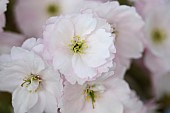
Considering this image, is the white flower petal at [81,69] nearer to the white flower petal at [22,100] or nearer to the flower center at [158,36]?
the white flower petal at [22,100]

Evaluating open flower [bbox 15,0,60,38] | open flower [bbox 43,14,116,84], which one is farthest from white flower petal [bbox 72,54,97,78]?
open flower [bbox 15,0,60,38]

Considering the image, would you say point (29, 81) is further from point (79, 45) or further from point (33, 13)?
point (33, 13)

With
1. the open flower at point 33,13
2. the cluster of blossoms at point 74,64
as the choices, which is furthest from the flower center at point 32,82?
the open flower at point 33,13

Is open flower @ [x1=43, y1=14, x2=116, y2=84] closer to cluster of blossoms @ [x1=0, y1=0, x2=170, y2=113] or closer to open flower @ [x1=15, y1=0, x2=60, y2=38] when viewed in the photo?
cluster of blossoms @ [x1=0, y1=0, x2=170, y2=113]

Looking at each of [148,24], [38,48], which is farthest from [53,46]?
[148,24]

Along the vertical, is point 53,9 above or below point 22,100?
above

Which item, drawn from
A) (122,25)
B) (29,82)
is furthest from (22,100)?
(122,25)

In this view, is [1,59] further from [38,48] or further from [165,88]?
[165,88]
